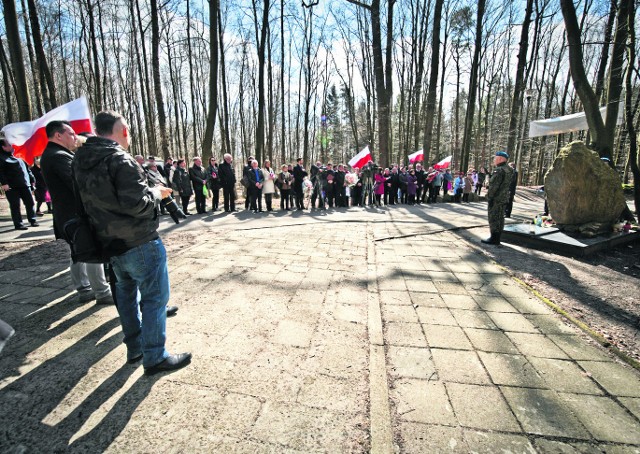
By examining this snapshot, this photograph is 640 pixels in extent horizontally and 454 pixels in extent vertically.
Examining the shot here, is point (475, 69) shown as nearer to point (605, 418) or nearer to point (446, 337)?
point (446, 337)

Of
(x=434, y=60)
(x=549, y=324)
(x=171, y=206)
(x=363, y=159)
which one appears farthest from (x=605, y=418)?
(x=434, y=60)

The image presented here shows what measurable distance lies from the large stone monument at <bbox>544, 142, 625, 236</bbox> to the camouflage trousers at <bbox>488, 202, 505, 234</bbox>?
158 cm

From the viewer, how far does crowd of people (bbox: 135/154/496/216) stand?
10.1m

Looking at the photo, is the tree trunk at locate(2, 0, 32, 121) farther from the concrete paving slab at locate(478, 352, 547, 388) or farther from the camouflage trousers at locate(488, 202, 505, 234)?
the camouflage trousers at locate(488, 202, 505, 234)

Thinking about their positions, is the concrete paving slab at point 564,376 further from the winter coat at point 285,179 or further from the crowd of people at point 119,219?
the winter coat at point 285,179

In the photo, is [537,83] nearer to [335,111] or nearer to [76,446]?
[335,111]

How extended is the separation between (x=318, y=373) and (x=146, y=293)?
143 centimetres

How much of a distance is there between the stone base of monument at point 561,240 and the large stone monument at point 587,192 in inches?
11.3

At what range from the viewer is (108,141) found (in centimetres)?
206

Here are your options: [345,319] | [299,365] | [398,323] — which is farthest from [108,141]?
[398,323]

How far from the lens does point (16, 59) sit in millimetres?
8523

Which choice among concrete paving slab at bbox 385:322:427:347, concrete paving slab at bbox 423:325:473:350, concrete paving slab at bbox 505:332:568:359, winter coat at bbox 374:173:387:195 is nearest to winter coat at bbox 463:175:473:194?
winter coat at bbox 374:173:387:195

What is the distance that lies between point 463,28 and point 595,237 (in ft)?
75.7

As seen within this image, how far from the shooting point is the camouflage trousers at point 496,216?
6.25 meters
